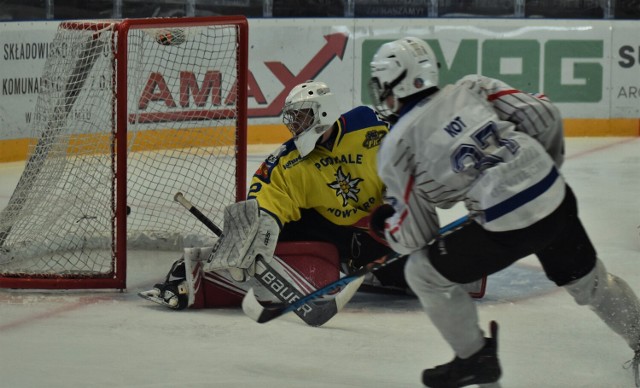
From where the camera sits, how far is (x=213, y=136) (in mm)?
5711

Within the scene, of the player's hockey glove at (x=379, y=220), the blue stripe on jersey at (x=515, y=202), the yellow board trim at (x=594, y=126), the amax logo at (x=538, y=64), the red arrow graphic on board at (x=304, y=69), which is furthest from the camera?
the yellow board trim at (x=594, y=126)

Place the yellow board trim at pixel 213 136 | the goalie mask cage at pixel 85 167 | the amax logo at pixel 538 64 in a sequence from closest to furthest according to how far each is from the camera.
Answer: the goalie mask cage at pixel 85 167
the yellow board trim at pixel 213 136
the amax logo at pixel 538 64

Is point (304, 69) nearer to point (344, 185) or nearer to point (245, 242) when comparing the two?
point (344, 185)

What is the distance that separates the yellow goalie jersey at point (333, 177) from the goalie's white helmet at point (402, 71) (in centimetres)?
105

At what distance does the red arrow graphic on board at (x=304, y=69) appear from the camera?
25.6 ft

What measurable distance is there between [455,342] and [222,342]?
93 cm

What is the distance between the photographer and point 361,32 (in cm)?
793

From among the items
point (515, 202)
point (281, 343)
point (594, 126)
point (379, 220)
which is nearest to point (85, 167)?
point (281, 343)

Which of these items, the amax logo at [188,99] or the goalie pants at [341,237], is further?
the amax logo at [188,99]

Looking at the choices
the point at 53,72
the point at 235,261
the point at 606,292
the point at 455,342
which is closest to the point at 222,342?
the point at 235,261

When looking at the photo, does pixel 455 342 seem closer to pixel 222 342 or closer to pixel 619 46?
pixel 222 342

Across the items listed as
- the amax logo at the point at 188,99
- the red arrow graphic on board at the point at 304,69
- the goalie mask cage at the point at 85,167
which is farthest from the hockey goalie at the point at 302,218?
the red arrow graphic on board at the point at 304,69

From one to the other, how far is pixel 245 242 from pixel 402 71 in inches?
43.9

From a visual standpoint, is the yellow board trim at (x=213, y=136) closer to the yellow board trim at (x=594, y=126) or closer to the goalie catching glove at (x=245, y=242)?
the yellow board trim at (x=594, y=126)
